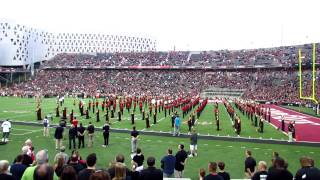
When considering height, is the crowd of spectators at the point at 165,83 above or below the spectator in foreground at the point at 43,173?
above

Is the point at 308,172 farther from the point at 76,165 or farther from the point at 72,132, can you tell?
the point at 72,132

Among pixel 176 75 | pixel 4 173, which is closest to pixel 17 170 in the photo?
pixel 4 173

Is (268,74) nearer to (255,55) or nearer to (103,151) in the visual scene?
(255,55)

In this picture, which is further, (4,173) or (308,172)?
(308,172)

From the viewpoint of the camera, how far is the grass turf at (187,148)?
13094 millimetres

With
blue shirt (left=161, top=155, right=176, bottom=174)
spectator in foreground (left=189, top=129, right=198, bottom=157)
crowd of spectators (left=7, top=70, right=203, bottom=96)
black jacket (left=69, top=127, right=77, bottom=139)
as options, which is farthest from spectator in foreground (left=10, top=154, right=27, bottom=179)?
crowd of spectators (left=7, top=70, right=203, bottom=96)

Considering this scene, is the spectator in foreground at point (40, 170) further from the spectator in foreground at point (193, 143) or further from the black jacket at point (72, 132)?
the black jacket at point (72, 132)

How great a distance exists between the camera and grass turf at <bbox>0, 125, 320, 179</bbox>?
13.1m

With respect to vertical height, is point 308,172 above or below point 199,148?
above

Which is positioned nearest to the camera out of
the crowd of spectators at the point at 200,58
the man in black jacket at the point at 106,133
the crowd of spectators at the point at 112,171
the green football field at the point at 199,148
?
the crowd of spectators at the point at 112,171

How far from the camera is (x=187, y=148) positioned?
1620 centimetres

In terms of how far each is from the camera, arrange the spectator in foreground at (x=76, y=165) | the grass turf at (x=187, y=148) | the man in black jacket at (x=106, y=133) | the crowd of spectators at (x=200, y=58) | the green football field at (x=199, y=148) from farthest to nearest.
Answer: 1. the crowd of spectators at (x=200, y=58)
2. the man in black jacket at (x=106, y=133)
3. the green football field at (x=199, y=148)
4. the grass turf at (x=187, y=148)
5. the spectator in foreground at (x=76, y=165)

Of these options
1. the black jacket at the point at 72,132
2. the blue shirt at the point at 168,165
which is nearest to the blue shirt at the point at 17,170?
the blue shirt at the point at 168,165

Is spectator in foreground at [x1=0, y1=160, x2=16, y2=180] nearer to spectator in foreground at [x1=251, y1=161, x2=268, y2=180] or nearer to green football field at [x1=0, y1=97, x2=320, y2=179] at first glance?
spectator in foreground at [x1=251, y1=161, x2=268, y2=180]
